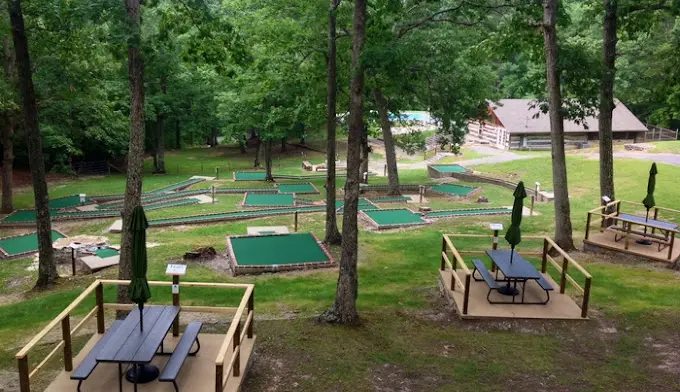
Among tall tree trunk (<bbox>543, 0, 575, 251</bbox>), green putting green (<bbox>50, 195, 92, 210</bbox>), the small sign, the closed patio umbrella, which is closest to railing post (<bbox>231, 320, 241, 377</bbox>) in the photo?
the small sign

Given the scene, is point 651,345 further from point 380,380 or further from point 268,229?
point 268,229

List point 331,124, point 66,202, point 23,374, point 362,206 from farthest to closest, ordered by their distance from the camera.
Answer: point 66,202 → point 362,206 → point 331,124 → point 23,374

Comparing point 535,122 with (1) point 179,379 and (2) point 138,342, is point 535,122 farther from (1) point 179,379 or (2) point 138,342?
(2) point 138,342

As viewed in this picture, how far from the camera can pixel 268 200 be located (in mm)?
26297

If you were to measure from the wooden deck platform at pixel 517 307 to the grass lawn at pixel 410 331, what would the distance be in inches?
6.3

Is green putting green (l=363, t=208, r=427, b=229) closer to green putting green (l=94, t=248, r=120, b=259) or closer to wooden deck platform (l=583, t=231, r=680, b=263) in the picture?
wooden deck platform (l=583, t=231, r=680, b=263)

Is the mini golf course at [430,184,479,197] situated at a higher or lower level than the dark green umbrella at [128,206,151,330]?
lower

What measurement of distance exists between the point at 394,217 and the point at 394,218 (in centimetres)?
18

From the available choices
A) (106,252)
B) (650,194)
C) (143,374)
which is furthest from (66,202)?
(650,194)

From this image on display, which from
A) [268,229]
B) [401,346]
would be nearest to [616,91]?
[268,229]

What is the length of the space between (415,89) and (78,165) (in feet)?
93.2

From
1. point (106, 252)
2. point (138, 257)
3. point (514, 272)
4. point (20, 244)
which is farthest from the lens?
point (20, 244)

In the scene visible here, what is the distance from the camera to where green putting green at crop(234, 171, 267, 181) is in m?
35.7

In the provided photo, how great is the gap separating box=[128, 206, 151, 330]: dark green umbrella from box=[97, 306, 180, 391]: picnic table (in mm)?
195
